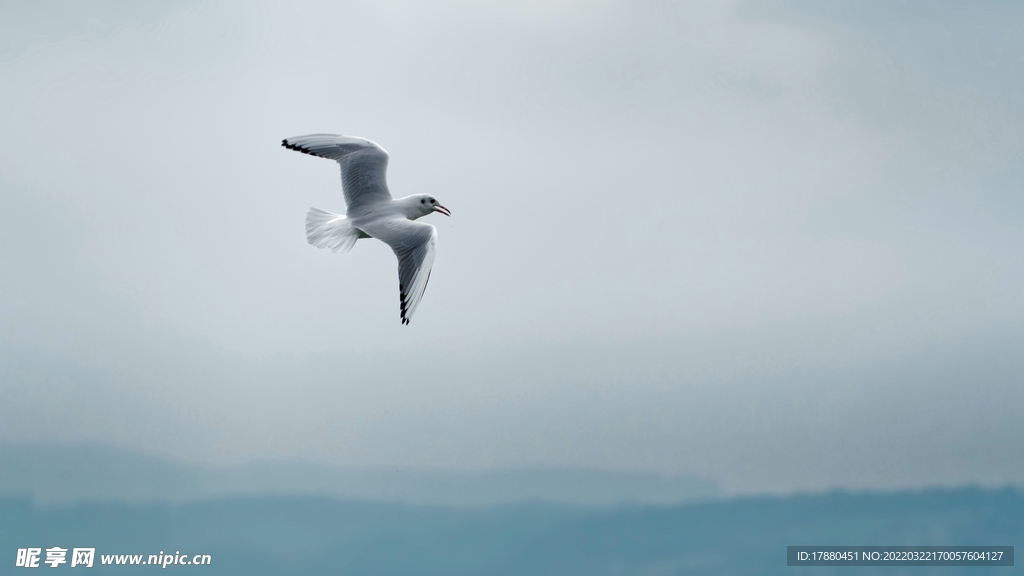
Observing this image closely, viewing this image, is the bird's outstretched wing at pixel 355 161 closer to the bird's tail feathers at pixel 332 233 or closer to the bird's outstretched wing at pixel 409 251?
the bird's tail feathers at pixel 332 233

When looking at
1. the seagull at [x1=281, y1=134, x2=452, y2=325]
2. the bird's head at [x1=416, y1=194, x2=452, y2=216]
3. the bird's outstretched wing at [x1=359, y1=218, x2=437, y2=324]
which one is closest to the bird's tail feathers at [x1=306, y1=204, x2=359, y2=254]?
the seagull at [x1=281, y1=134, x2=452, y2=325]

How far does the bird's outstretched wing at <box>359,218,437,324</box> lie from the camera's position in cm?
436

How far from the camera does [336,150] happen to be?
569 centimetres

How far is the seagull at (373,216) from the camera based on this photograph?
4.48 m

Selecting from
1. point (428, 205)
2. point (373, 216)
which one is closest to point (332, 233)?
point (373, 216)

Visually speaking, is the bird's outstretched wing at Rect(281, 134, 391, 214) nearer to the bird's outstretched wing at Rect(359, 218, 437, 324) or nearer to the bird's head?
the bird's head

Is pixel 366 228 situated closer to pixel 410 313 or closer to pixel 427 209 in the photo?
pixel 427 209

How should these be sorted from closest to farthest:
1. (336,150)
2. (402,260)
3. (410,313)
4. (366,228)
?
1. (410,313)
2. (402,260)
3. (366,228)
4. (336,150)

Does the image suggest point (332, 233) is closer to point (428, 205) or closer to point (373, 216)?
point (373, 216)

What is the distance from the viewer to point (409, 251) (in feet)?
15.1

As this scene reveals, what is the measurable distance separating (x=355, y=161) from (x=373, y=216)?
616mm

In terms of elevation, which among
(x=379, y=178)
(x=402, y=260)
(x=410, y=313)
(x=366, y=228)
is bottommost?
(x=410, y=313)

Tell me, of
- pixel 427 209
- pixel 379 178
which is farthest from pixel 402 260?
pixel 379 178

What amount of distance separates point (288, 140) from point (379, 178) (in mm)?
A: 696
